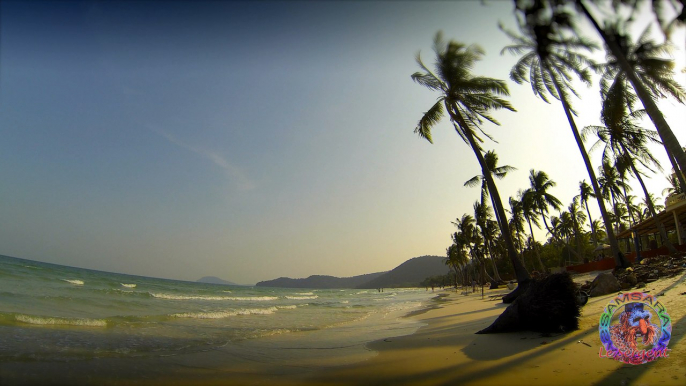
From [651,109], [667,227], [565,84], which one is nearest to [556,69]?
[565,84]

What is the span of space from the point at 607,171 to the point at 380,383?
114ft

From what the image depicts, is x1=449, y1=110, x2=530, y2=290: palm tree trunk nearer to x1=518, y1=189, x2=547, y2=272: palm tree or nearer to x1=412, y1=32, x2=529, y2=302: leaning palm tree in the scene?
x1=412, y1=32, x2=529, y2=302: leaning palm tree

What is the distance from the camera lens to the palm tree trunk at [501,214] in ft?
40.1

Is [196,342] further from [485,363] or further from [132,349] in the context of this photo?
[485,363]

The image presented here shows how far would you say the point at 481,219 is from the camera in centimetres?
3625

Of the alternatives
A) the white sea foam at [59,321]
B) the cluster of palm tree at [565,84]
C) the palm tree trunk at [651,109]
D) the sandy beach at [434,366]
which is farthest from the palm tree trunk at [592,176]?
the white sea foam at [59,321]

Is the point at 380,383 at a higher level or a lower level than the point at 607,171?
lower

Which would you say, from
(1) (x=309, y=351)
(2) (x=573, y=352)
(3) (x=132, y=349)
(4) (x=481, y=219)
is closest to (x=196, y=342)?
(3) (x=132, y=349)

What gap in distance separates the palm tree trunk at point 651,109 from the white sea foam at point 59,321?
1576cm

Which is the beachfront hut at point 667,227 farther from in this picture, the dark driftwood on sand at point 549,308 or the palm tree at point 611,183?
the dark driftwood on sand at point 549,308

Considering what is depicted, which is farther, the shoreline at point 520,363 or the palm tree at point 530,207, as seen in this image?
the palm tree at point 530,207

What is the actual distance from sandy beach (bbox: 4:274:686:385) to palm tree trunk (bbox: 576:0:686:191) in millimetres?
3152

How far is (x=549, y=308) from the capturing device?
5.99m

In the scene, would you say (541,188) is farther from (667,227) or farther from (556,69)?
(556,69)
